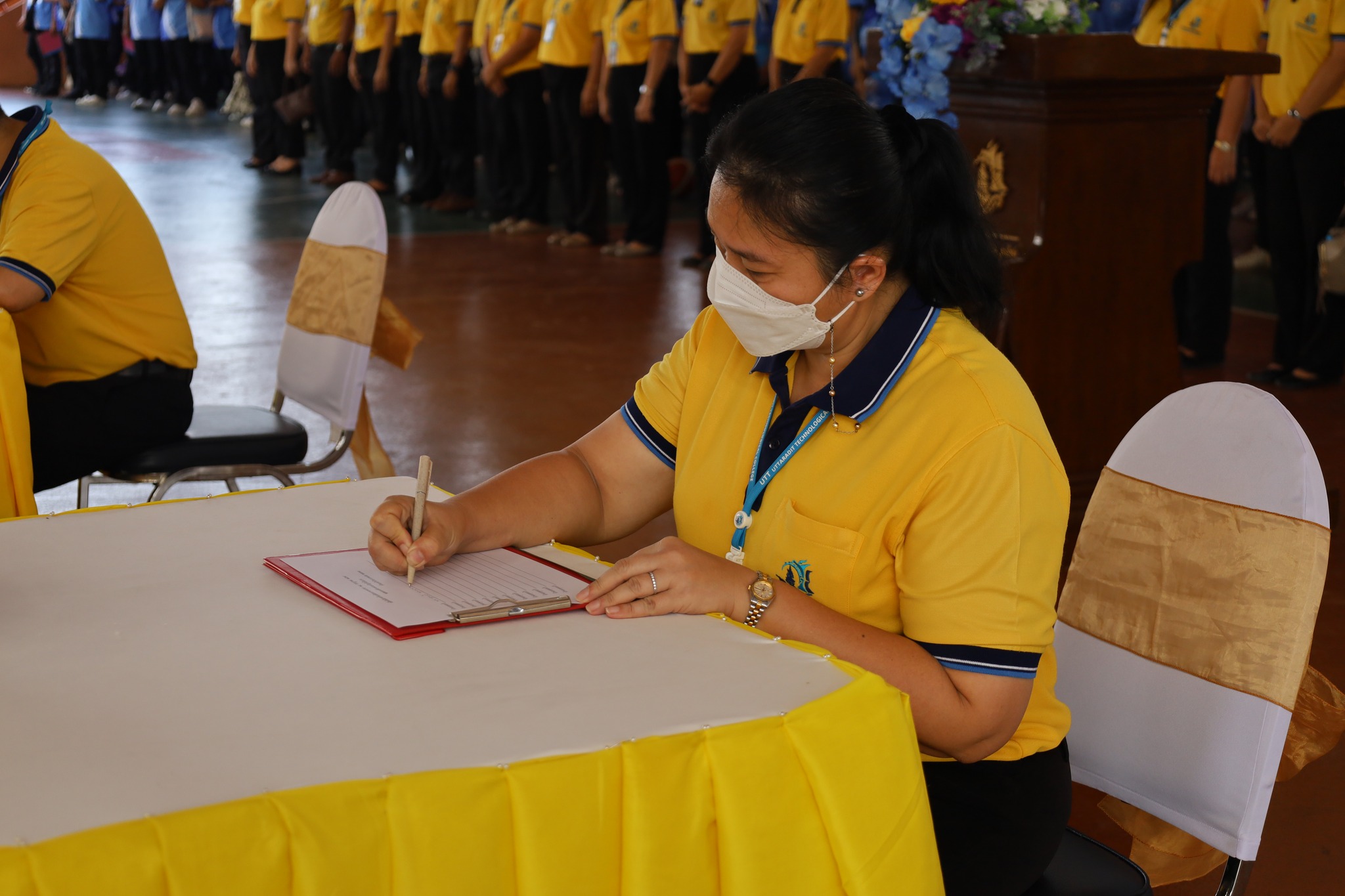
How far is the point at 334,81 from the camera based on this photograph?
987cm

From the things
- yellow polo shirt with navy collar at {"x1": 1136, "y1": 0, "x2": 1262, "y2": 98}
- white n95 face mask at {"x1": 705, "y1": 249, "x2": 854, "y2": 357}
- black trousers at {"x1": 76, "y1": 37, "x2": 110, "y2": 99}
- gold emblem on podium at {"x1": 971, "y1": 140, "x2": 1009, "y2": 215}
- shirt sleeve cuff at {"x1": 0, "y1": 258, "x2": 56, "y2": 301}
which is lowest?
black trousers at {"x1": 76, "y1": 37, "x2": 110, "y2": 99}

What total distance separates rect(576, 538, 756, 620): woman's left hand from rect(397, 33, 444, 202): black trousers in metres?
Answer: 8.28

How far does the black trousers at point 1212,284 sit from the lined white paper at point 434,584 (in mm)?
4069

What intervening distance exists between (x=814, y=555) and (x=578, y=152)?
6603 millimetres

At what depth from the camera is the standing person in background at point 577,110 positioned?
7.45 m

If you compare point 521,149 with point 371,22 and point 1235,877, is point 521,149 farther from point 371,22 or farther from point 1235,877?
point 1235,877

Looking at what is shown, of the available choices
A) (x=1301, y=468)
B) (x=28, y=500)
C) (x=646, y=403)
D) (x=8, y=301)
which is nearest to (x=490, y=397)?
(x=8, y=301)

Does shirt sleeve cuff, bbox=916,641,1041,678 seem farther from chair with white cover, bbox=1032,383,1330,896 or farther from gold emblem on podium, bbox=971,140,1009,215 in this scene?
gold emblem on podium, bbox=971,140,1009,215

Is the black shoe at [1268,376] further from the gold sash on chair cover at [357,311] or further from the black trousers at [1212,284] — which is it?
the gold sash on chair cover at [357,311]

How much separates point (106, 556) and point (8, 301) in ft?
4.01

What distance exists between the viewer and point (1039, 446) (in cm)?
130

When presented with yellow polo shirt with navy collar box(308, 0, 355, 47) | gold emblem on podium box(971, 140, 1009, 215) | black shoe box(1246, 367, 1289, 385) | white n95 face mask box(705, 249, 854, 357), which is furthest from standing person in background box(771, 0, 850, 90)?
white n95 face mask box(705, 249, 854, 357)

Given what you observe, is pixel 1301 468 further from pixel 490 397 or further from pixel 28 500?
pixel 490 397

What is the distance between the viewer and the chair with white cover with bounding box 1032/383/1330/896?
4.14 feet
